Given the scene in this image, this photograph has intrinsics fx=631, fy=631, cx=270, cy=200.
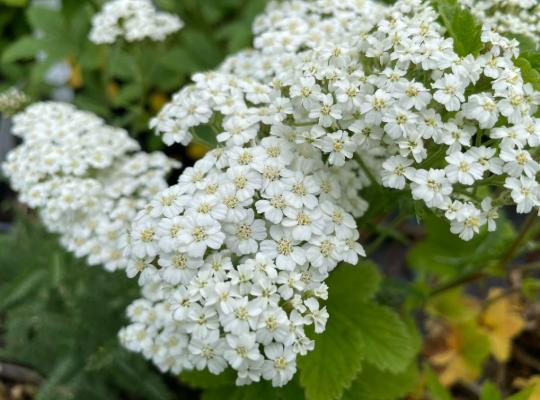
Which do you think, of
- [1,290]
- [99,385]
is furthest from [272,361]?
[1,290]

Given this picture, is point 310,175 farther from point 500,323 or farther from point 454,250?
point 500,323

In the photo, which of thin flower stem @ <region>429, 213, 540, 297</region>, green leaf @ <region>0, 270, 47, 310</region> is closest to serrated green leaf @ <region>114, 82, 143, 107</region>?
green leaf @ <region>0, 270, 47, 310</region>

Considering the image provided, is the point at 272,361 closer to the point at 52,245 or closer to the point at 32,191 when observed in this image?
the point at 32,191

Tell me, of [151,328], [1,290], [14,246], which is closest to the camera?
[151,328]

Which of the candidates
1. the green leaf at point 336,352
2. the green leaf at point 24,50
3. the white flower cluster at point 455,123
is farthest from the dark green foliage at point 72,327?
the white flower cluster at point 455,123

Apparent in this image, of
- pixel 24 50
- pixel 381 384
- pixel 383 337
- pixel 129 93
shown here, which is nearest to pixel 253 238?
pixel 383 337

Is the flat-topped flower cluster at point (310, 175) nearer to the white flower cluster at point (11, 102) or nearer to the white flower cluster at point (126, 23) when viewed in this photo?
the white flower cluster at point (126, 23)
